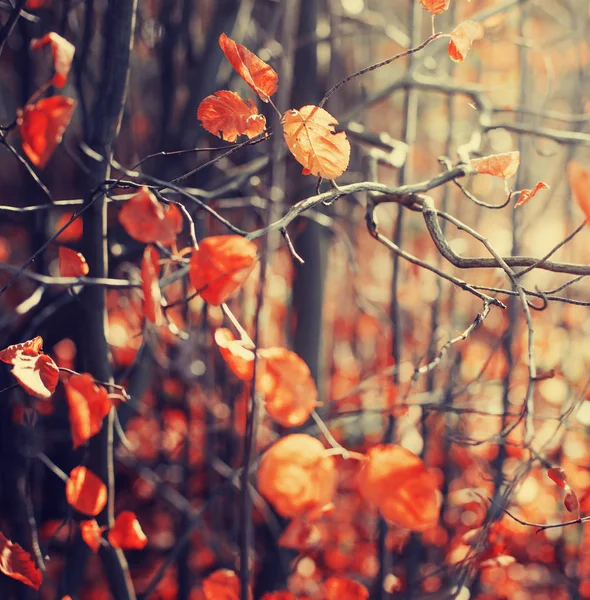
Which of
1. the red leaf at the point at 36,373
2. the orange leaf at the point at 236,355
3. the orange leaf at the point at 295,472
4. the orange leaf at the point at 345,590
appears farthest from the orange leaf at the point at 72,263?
the orange leaf at the point at 345,590

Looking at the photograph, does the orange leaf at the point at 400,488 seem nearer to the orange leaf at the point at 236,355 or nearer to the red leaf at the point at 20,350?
the orange leaf at the point at 236,355

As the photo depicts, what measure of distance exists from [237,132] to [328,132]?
0.50 feet

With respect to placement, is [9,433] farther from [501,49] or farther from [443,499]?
[501,49]

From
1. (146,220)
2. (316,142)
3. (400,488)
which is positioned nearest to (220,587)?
(400,488)

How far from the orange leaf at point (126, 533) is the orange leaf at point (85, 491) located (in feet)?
0.24

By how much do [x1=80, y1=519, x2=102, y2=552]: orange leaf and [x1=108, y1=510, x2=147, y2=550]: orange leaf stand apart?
0.12 ft

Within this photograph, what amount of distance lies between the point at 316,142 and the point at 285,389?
1.69ft

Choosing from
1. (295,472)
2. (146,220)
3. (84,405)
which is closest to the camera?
(146,220)

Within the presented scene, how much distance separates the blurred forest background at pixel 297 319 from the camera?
137cm

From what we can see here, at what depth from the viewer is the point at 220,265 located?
0.84m

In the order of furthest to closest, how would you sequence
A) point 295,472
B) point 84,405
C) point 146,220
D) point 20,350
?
point 295,472 < point 84,405 < point 20,350 < point 146,220

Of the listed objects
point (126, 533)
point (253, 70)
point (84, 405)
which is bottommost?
point (126, 533)

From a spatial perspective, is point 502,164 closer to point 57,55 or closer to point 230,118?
point 230,118

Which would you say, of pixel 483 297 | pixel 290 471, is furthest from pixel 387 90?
pixel 290 471
